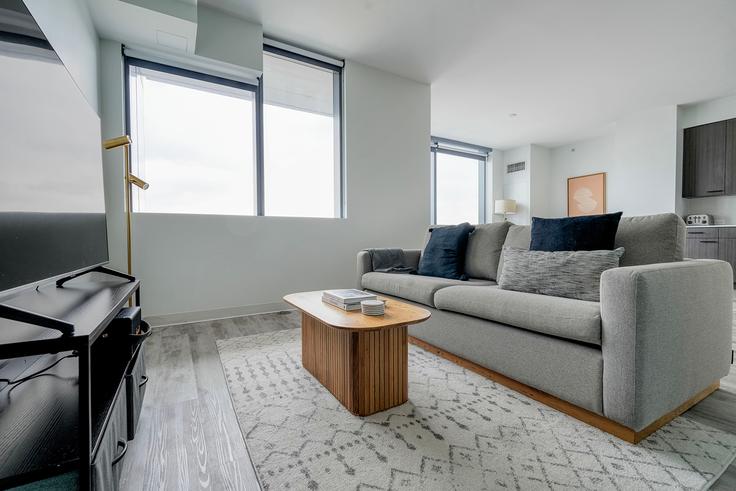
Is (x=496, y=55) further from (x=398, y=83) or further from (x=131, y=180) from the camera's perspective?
(x=131, y=180)

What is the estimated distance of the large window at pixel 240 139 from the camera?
3.02 meters

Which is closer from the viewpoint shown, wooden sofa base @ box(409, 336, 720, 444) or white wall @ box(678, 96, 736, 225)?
wooden sofa base @ box(409, 336, 720, 444)

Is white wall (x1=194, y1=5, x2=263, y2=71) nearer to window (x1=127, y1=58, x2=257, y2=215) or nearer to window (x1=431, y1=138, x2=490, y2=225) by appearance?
window (x1=127, y1=58, x2=257, y2=215)

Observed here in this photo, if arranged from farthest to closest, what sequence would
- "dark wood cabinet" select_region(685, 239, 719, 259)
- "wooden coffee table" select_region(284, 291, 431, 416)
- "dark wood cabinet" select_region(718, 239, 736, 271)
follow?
"dark wood cabinet" select_region(685, 239, 719, 259) < "dark wood cabinet" select_region(718, 239, 736, 271) < "wooden coffee table" select_region(284, 291, 431, 416)

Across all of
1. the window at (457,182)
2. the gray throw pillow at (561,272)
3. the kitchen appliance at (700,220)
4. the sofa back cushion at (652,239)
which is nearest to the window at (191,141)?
the gray throw pillow at (561,272)

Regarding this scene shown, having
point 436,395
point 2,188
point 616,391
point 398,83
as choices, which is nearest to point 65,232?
point 2,188

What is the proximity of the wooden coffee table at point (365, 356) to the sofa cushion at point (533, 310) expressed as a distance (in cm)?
38

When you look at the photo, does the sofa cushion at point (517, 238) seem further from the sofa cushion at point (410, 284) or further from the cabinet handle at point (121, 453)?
the cabinet handle at point (121, 453)

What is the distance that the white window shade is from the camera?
11.4 ft

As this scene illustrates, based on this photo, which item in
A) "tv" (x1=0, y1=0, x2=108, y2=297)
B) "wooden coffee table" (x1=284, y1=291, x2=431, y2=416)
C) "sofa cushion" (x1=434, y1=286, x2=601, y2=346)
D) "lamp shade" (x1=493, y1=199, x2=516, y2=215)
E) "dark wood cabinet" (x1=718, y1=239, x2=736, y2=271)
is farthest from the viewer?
"lamp shade" (x1=493, y1=199, x2=516, y2=215)

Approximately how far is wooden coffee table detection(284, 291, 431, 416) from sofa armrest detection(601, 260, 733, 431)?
0.72 meters

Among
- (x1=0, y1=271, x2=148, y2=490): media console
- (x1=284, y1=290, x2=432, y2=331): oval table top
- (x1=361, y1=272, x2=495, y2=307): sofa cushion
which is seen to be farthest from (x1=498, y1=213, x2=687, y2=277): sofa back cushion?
(x1=0, y1=271, x2=148, y2=490): media console

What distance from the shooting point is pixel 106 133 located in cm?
275

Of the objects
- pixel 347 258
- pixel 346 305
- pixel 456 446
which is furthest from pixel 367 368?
pixel 347 258
